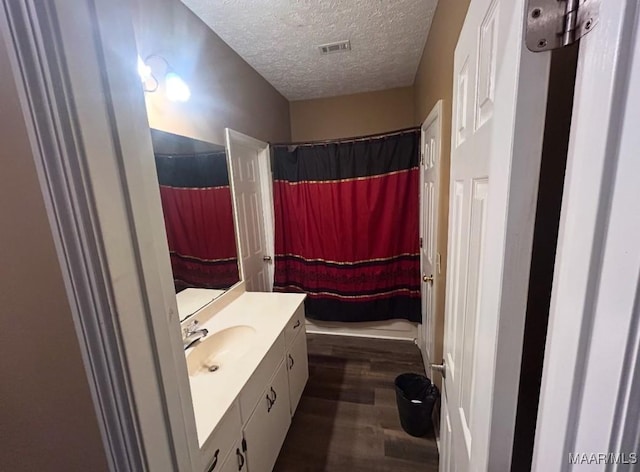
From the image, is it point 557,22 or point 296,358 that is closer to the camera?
point 557,22

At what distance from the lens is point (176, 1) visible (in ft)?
4.50

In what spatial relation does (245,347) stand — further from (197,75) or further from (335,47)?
(335,47)

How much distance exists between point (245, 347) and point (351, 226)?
4.81 feet

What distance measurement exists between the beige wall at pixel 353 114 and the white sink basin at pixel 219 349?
2.24 meters

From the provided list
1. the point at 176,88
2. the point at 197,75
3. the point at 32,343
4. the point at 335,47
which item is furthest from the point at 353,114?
the point at 32,343

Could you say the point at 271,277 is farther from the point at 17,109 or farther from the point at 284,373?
the point at 17,109

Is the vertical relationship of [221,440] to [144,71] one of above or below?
below

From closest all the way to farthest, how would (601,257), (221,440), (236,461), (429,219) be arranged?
(601,257) → (221,440) → (236,461) → (429,219)

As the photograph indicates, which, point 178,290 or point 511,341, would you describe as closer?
point 511,341

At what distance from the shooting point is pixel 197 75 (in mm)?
1539

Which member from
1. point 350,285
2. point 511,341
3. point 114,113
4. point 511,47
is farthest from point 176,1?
point 350,285

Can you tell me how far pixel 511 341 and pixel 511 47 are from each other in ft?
1.52

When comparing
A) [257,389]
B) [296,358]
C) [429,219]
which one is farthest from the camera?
[429,219]

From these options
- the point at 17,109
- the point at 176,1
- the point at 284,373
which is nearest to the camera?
the point at 17,109
